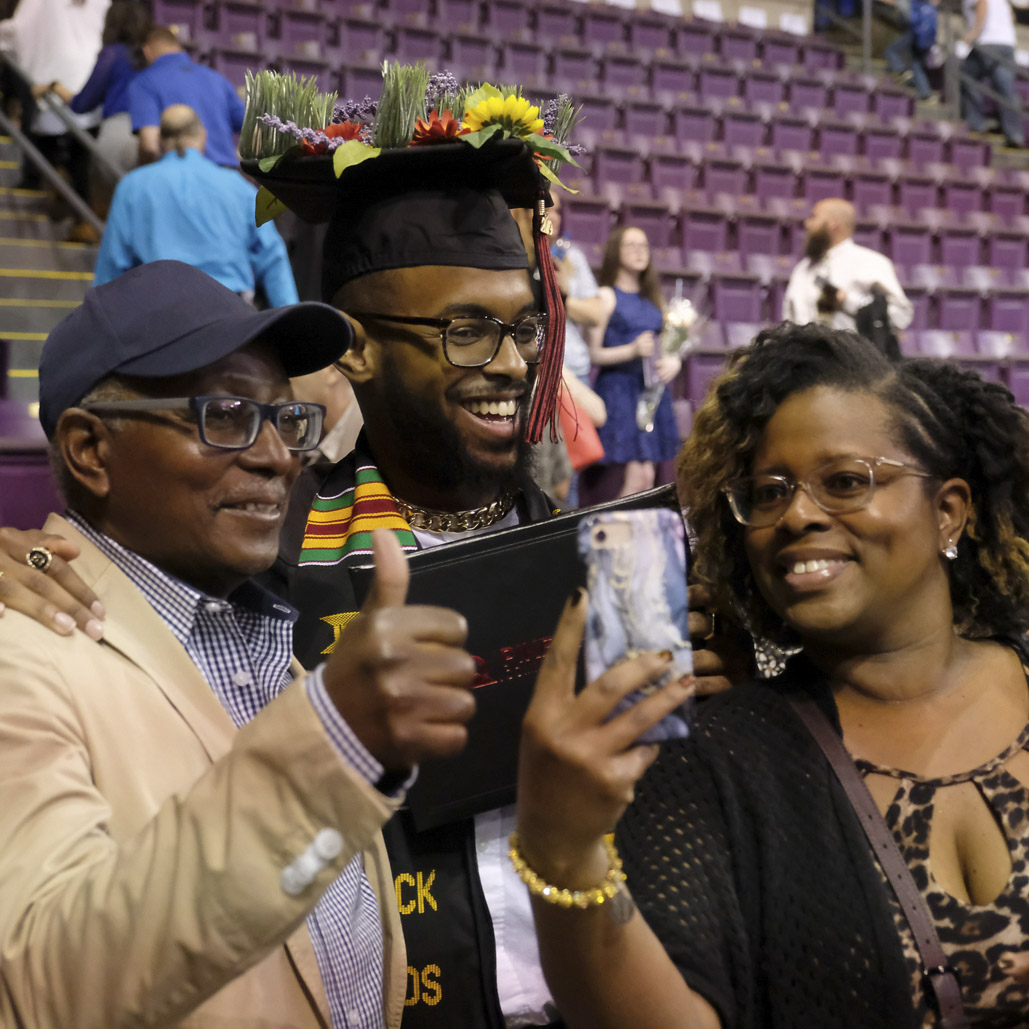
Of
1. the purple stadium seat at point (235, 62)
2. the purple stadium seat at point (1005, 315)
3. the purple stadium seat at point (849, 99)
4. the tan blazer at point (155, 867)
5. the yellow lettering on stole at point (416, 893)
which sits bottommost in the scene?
the yellow lettering on stole at point (416, 893)

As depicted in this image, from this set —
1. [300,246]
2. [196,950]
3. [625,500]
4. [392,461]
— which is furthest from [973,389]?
[300,246]

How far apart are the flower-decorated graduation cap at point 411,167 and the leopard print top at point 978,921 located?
0.80 metres

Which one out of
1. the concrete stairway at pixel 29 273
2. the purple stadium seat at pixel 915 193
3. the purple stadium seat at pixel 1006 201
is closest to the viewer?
the concrete stairway at pixel 29 273

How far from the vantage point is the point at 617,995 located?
131cm

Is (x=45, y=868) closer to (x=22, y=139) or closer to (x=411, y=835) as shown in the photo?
(x=411, y=835)

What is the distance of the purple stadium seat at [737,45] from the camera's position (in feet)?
40.8

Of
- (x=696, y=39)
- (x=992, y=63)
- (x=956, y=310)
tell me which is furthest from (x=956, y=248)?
(x=696, y=39)

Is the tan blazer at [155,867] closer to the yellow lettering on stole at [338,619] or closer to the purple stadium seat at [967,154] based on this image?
the yellow lettering on stole at [338,619]

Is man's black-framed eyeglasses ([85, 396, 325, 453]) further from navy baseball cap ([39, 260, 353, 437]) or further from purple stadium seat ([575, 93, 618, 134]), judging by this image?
purple stadium seat ([575, 93, 618, 134])

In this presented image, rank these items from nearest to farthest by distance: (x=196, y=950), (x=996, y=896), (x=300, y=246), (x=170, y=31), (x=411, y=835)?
1. (x=196, y=950)
2. (x=996, y=896)
3. (x=411, y=835)
4. (x=300, y=246)
5. (x=170, y=31)

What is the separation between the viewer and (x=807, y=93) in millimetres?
12031

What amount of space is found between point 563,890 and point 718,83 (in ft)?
37.8

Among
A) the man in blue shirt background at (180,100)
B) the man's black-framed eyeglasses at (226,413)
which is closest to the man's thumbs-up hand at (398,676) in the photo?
the man's black-framed eyeglasses at (226,413)

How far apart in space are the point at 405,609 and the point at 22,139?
613 cm
